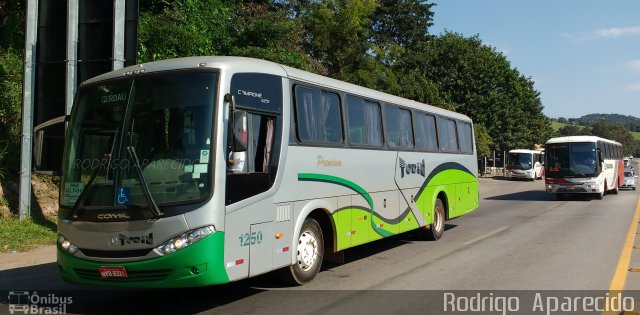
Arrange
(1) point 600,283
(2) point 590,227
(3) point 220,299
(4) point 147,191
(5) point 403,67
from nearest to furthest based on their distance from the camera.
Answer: (4) point 147,191 < (3) point 220,299 < (1) point 600,283 < (2) point 590,227 < (5) point 403,67

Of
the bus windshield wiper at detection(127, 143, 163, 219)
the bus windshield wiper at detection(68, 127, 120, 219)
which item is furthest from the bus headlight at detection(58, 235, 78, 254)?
the bus windshield wiper at detection(127, 143, 163, 219)

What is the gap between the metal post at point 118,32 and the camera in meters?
12.8

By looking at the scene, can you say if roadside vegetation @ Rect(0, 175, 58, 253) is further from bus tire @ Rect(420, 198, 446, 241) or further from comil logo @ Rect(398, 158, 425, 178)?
bus tire @ Rect(420, 198, 446, 241)

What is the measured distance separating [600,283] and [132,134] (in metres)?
6.61

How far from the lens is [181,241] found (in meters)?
5.93

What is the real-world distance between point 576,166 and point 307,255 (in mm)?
22358

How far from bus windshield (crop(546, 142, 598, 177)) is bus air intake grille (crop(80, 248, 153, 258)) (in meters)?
24.6

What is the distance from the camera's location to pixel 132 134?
636 centimetres

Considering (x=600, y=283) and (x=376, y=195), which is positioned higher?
(x=376, y=195)

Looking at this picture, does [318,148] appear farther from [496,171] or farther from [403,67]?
[496,171]

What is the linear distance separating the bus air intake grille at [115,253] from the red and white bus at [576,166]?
24490 mm

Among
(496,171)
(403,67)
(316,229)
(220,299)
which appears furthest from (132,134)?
(496,171)

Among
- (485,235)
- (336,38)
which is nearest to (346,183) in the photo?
(485,235)

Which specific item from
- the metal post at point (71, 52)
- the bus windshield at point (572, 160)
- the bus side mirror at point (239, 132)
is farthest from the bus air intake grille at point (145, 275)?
the bus windshield at point (572, 160)
